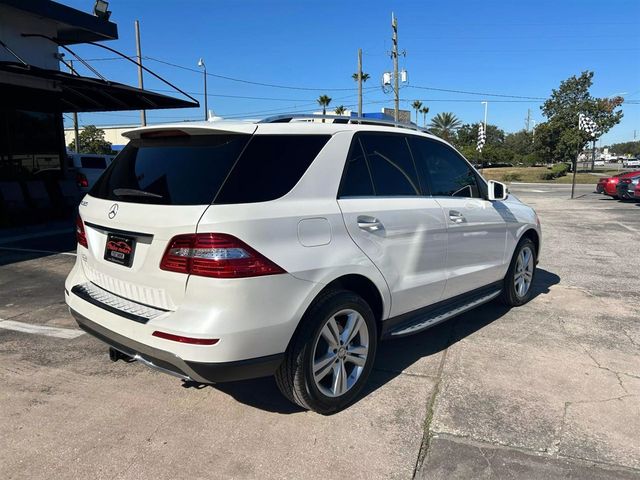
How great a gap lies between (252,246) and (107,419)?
61.4 inches

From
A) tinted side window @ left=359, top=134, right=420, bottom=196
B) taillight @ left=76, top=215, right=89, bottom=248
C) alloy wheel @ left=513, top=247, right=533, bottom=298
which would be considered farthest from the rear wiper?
alloy wheel @ left=513, top=247, right=533, bottom=298

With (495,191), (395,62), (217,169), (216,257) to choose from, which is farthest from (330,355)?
(395,62)

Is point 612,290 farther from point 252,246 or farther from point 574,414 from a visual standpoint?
point 252,246

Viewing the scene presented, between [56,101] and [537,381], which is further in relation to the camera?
[56,101]

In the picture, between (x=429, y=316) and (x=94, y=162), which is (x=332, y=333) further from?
(x=94, y=162)

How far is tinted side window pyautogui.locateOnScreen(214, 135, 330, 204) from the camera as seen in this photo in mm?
2791

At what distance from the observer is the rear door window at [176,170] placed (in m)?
2.84

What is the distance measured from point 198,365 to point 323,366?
83 cm

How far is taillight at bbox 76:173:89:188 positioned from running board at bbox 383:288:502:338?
41.9ft

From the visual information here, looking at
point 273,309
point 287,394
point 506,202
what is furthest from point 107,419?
point 506,202

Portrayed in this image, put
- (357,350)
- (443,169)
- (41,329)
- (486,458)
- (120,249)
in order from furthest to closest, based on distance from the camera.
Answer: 1. (41,329)
2. (443,169)
3. (357,350)
4. (120,249)
5. (486,458)

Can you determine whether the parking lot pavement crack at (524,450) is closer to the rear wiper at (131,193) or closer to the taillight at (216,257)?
the taillight at (216,257)

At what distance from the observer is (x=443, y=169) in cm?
445

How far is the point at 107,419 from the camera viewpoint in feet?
10.6
